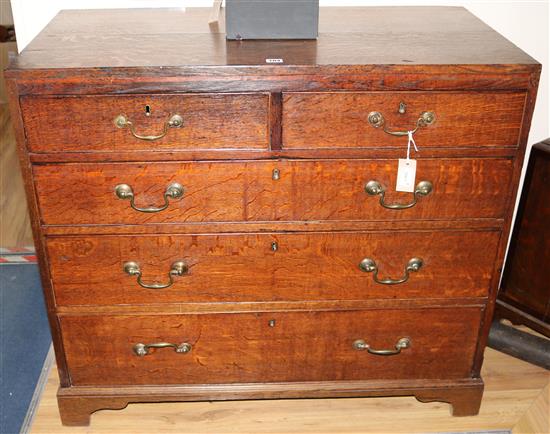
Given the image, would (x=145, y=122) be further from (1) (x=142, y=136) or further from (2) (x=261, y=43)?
(2) (x=261, y=43)

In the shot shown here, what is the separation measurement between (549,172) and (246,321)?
95 centimetres

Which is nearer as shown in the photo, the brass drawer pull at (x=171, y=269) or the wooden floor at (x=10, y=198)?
the brass drawer pull at (x=171, y=269)

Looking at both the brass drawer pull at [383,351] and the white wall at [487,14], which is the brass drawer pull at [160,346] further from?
the white wall at [487,14]

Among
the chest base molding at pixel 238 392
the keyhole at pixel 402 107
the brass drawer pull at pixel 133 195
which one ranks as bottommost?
the chest base molding at pixel 238 392

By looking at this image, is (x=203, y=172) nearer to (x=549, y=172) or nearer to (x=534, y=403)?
(x=549, y=172)

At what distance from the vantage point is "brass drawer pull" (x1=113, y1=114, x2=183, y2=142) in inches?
57.3

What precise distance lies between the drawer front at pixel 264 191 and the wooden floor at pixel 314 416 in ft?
2.07

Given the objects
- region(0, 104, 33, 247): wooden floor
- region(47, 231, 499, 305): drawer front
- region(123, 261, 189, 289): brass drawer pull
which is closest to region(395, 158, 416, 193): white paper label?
region(47, 231, 499, 305): drawer front

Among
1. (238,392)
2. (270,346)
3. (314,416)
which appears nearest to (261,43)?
(270,346)

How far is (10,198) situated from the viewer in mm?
3061

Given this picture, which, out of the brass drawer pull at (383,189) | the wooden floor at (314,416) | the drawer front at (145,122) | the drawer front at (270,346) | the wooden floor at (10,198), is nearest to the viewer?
the drawer front at (145,122)

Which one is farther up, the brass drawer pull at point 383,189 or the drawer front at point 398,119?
the drawer front at point 398,119

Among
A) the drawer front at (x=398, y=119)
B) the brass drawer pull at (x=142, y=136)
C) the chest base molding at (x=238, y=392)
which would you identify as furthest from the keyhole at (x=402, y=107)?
the chest base molding at (x=238, y=392)

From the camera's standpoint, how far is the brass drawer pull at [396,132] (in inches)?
58.1
